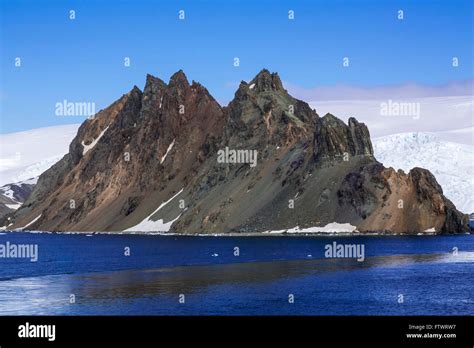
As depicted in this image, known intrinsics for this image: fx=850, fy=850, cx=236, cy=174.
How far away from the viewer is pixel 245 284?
337ft

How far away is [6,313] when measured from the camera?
77562 mm

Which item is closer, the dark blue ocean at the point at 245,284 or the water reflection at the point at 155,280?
the dark blue ocean at the point at 245,284

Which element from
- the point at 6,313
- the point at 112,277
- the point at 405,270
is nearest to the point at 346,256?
the point at 405,270

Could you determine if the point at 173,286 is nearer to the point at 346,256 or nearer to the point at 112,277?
the point at 112,277

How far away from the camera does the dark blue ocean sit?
8019 centimetres

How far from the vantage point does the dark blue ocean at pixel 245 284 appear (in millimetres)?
80188

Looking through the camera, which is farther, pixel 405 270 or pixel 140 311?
pixel 405 270

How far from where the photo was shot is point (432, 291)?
303ft

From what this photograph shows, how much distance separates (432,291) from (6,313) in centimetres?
4480

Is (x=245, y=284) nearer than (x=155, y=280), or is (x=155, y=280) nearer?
(x=245, y=284)
